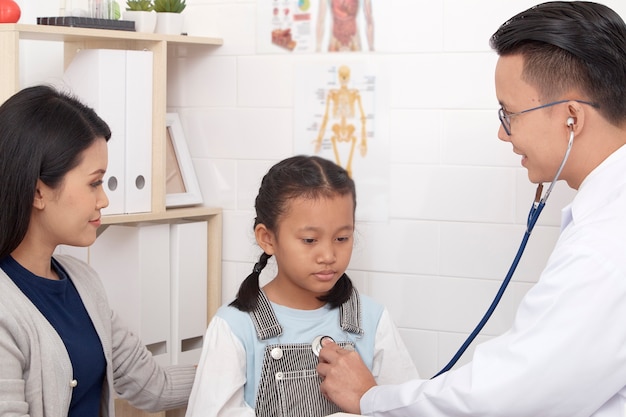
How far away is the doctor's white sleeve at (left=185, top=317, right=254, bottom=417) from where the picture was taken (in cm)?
185

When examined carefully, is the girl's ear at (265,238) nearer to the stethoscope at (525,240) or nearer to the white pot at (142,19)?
the stethoscope at (525,240)

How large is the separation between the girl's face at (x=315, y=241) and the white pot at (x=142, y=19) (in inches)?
33.7

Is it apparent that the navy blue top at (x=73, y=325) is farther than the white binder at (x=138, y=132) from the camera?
No

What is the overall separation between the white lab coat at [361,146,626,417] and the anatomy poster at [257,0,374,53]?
1110mm

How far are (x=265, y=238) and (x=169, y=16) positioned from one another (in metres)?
0.87

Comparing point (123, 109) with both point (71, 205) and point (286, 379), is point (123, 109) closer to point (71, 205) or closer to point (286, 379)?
point (71, 205)

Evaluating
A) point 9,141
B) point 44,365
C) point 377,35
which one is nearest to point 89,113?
point 9,141

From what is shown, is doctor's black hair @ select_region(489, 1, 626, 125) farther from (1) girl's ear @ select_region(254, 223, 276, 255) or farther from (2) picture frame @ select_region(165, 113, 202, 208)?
(2) picture frame @ select_region(165, 113, 202, 208)

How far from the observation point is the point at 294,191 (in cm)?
196

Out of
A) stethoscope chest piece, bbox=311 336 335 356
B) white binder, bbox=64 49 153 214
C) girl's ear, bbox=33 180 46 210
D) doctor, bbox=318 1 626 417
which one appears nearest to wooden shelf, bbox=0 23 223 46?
white binder, bbox=64 49 153 214

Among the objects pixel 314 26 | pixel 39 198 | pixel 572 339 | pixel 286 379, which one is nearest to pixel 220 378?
pixel 286 379

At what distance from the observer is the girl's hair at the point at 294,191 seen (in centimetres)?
195

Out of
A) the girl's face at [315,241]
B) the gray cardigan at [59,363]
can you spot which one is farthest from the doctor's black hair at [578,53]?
the gray cardigan at [59,363]

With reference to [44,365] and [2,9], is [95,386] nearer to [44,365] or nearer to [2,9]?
[44,365]
